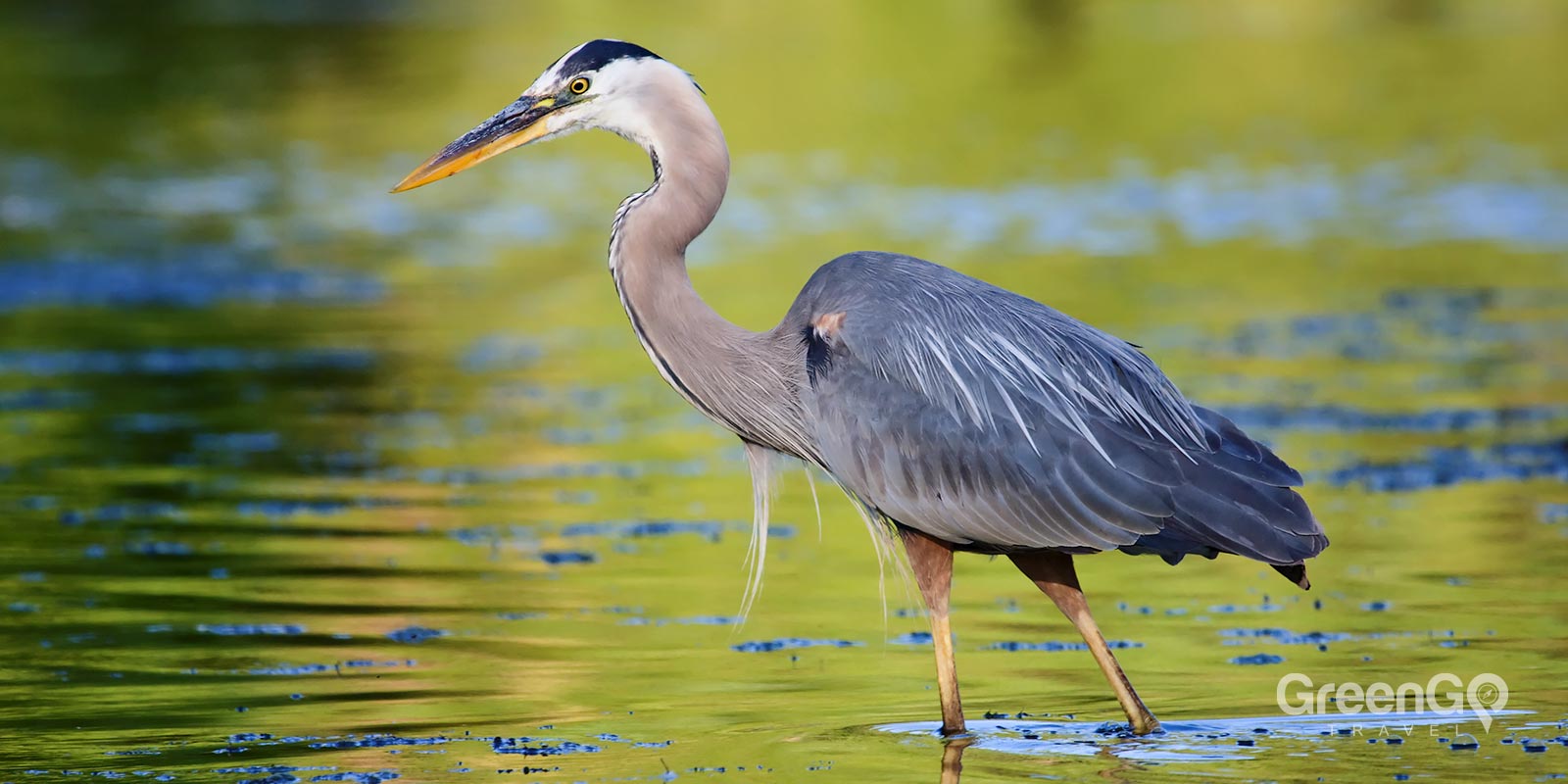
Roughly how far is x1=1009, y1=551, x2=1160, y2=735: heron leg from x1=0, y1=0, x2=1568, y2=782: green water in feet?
0.54

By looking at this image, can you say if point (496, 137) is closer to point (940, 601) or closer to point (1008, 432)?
point (1008, 432)

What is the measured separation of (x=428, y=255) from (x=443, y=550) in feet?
36.7

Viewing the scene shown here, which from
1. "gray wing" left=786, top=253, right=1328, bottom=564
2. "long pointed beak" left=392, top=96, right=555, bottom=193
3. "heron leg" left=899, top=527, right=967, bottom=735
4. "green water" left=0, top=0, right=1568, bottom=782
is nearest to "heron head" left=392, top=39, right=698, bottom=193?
"long pointed beak" left=392, top=96, right=555, bottom=193

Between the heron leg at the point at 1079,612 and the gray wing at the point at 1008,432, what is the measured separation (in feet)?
0.64

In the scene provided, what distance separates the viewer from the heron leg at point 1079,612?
6625 mm

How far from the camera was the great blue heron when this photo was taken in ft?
22.1

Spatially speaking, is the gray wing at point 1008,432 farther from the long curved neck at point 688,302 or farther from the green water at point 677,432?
the green water at point 677,432

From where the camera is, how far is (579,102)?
7.34 metres

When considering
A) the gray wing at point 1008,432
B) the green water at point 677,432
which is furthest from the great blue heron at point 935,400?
the green water at point 677,432

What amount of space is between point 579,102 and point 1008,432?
1.75m

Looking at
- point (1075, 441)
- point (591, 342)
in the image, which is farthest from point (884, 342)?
point (591, 342)

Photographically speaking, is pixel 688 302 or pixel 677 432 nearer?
pixel 688 302

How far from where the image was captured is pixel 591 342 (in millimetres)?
15883

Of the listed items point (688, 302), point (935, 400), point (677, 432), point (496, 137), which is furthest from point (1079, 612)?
point (677, 432)
